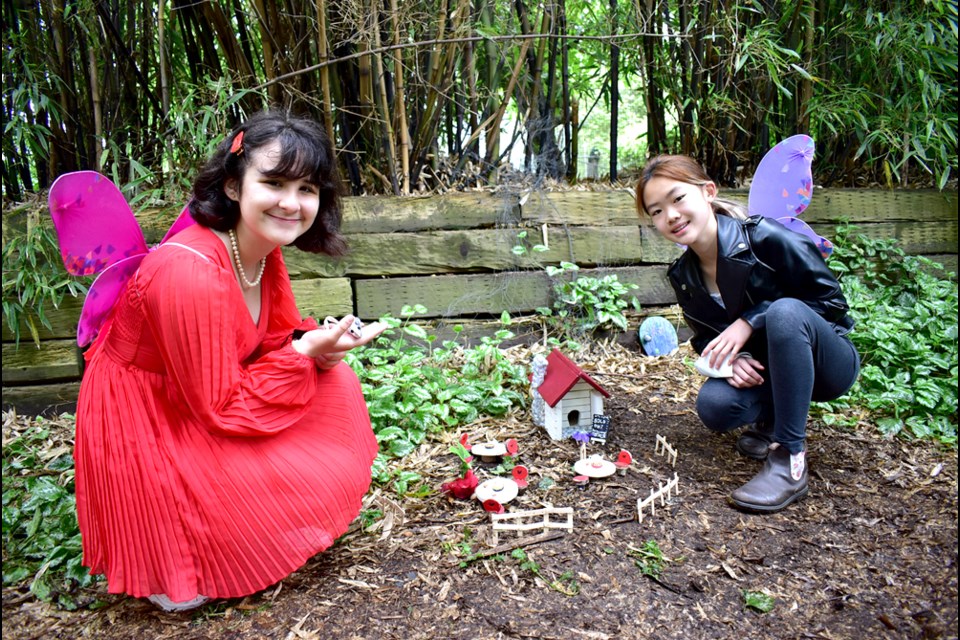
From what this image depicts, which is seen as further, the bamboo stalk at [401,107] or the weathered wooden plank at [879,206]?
the weathered wooden plank at [879,206]

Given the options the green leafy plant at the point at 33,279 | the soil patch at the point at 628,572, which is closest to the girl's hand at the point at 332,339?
the soil patch at the point at 628,572

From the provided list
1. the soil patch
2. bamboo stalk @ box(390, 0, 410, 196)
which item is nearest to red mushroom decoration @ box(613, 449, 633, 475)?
the soil patch

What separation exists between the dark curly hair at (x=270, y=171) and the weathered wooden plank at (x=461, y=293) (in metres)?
1.48

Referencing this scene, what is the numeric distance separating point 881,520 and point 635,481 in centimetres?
68

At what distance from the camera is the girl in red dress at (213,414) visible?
147 centimetres

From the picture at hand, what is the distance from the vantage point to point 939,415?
244 cm

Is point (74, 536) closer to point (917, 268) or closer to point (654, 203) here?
point (654, 203)

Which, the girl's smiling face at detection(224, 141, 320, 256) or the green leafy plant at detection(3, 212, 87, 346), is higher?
the girl's smiling face at detection(224, 141, 320, 256)

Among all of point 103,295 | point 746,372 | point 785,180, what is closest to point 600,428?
point 746,372

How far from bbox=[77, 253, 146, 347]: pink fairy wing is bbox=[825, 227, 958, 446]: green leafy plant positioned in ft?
8.09

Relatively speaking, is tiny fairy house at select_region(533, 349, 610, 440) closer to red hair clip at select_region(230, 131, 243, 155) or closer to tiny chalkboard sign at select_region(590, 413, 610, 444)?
tiny chalkboard sign at select_region(590, 413, 610, 444)

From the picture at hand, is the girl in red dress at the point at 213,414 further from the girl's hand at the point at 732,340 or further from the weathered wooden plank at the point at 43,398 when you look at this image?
the weathered wooden plank at the point at 43,398

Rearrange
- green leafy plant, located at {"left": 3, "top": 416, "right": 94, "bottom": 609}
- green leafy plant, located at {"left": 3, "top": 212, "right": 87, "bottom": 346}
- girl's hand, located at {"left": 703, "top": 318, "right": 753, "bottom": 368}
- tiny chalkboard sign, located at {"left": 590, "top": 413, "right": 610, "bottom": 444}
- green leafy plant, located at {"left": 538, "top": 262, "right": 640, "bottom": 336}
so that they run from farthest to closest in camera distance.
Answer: green leafy plant, located at {"left": 538, "top": 262, "right": 640, "bottom": 336} < green leafy plant, located at {"left": 3, "top": 212, "right": 87, "bottom": 346} < tiny chalkboard sign, located at {"left": 590, "top": 413, "right": 610, "bottom": 444} < girl's hand, located at {"left": 703, "top": 318, "right": 753, "bottom": 368} < green leafy plant, located at {"left": 3, "top": 416, "right": 94, "bottom": 609}

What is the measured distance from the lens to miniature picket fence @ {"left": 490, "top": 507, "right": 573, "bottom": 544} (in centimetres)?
181
